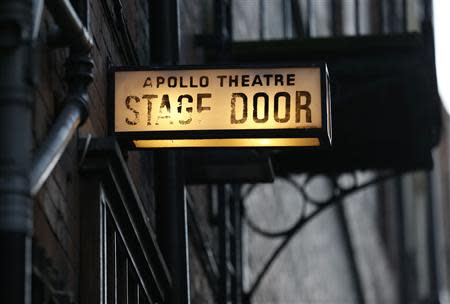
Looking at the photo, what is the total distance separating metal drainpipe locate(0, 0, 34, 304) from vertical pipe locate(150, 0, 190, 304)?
4.74 metres

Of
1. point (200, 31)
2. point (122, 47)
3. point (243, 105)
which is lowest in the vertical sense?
point (243, 105)

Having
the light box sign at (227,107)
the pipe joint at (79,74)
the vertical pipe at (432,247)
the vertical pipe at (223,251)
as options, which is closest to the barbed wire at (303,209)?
the vertical pipe at (223,251)

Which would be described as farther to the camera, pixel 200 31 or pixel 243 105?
pixel 200 31

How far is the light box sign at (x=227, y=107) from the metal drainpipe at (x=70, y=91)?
87 cm

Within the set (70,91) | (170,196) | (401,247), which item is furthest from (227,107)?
(401,247)

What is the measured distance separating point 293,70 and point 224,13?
504 cm

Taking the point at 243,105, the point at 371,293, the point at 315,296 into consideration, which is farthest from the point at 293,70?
the point at 371,293

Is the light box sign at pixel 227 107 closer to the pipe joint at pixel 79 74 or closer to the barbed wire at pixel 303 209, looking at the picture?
the pipe joint at pixel 79 74

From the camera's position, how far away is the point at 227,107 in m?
7.52

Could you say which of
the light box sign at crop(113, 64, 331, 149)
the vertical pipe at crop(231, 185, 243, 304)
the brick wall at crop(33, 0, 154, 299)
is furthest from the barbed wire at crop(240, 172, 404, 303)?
the light box sign at crop(113, 64, 331, 149)

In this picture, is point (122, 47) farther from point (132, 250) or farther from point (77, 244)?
point (77, 244)

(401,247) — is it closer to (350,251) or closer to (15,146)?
(350,251)

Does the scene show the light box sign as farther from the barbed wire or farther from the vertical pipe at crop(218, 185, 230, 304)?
the vertical pipe at crop(218, 185, 230, 304)

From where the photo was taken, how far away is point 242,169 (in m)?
10.2
